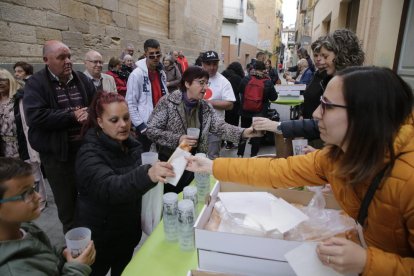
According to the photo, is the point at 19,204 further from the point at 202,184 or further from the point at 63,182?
the point at 63,182

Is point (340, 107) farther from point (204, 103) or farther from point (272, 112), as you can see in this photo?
point (272, 112)

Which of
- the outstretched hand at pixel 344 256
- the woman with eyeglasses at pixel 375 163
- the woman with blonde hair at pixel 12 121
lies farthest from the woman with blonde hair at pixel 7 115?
the outstretched hand at pixel 344 256

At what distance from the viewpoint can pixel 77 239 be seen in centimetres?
128

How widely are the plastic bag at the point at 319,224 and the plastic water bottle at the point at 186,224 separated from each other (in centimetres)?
44

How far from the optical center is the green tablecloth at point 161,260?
1.27m

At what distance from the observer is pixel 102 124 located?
185 cm

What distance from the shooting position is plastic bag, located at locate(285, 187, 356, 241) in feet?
4.13

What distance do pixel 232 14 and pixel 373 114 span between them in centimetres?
3003

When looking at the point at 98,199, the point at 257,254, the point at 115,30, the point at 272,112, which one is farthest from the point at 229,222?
the point at 115,30

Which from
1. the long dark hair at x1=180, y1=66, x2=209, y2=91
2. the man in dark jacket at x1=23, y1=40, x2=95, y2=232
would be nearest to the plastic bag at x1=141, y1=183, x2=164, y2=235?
the man in dark jacket at x1=23, y1=40, x2=95, y2=232

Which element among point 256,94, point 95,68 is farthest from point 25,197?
point 256,94

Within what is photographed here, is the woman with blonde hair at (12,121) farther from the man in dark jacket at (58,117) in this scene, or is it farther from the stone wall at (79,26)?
the stone wall at (79,26)

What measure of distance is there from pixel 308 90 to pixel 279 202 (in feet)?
5.99

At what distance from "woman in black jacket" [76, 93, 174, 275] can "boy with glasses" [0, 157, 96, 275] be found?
1.23 feet
